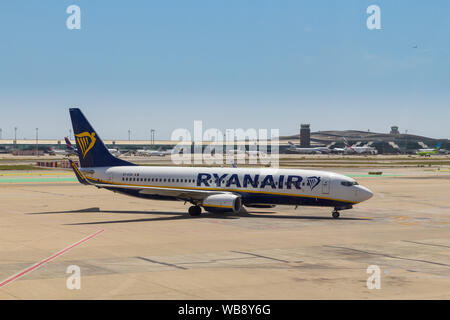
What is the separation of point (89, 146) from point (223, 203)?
15.5 meters

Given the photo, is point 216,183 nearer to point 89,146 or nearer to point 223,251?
point 89,146

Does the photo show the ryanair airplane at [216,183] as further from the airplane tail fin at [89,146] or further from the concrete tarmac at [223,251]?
the concrete tarmac at [223,251]

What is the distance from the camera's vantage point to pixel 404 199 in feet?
217

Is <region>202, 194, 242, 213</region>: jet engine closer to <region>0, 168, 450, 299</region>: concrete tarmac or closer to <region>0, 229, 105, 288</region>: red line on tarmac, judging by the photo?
<region>0, 168, 450, 299</region>: concrete tarmac

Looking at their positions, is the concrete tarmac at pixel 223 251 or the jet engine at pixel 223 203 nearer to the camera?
the concrete tarmac at pixel 223 251

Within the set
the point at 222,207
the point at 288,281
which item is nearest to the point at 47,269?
the point at 288,281

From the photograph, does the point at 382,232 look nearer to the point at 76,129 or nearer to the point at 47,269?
the point at 47,269

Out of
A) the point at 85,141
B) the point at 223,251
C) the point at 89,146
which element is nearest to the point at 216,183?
the point at 89,146

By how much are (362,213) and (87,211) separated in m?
24.7

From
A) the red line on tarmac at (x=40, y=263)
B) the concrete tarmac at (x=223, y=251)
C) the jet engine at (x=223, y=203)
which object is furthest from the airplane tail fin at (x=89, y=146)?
the red line on tarmac at (x=40, y=263)

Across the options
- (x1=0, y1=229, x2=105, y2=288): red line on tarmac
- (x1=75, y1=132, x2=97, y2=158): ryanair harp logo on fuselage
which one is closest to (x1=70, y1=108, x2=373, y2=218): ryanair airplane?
(x1=75, y1=132, x2=97, y2=158): ryanair harp logo on fuselage

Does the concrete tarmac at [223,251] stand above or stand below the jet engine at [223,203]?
below

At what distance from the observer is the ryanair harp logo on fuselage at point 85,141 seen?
54625mm

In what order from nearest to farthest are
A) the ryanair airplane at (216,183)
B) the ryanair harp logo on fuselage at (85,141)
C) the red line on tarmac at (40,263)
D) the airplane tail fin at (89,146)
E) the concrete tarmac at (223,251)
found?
the concrete tarmac at (223,251), the red line on tarmac at (40,263), the ryanair airplane at (216,183), the airplane tail fin at (89,146), the ryanair harp logo on fuselage at (85,141)
